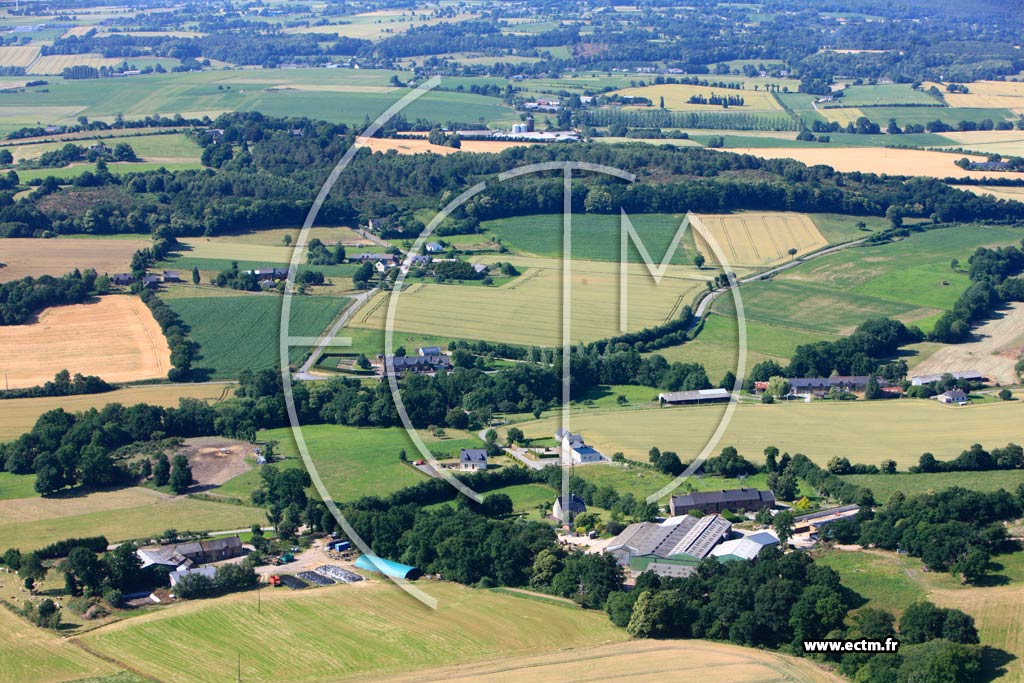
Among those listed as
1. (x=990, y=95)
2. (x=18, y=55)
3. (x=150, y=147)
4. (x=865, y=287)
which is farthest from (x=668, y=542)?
(x=18, y=55)

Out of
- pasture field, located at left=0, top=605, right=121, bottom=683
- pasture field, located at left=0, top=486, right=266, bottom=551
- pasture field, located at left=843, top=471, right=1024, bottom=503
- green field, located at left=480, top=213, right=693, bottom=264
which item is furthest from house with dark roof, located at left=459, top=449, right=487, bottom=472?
green field, located at left=480, top=213, right=693, bottom=264

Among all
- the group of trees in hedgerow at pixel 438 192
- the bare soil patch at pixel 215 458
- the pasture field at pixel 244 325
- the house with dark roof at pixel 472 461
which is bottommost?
the bare soil patch at pixel 215 458

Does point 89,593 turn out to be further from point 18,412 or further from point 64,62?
point 64,62

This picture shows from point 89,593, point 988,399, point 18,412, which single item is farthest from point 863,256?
point 89,593

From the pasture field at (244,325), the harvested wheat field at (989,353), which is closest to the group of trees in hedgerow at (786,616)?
the harvested wheat field at (989,353)

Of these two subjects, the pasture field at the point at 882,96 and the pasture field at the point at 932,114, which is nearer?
the pasture field at the point at 932,114

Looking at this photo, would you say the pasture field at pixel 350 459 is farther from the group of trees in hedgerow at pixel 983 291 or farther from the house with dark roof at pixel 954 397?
the group of trees in hedgerow at pixel 983 291

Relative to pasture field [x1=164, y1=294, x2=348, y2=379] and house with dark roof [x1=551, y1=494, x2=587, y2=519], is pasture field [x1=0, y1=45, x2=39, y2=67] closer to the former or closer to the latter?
pasture field [x1=164, y1=294, x2=348, y2=379]
